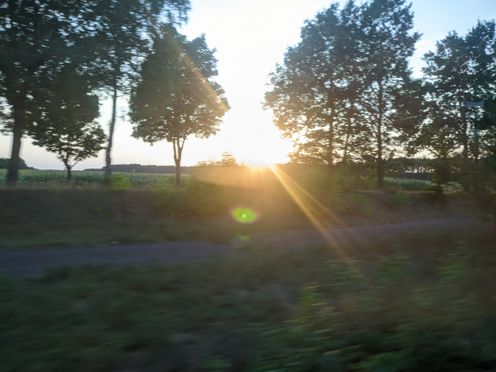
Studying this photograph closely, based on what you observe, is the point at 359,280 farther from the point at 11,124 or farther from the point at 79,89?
the point at 11,124

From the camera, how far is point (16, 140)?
20859mm

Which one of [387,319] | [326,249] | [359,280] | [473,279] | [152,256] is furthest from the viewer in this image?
[326,249]

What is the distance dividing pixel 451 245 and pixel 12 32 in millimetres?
15828

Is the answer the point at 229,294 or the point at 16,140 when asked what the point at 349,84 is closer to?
the point at 16,140

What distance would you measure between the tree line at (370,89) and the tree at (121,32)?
12.0m

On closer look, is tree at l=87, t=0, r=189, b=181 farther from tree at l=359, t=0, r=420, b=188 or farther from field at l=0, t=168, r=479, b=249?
tree at l=359, t=0, r=420, b=188

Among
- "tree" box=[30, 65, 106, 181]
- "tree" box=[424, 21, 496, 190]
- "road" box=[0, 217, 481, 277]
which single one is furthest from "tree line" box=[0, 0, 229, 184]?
"tree" box=[424, 21, 496, 190]

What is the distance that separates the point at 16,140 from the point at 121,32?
5952 millimetres

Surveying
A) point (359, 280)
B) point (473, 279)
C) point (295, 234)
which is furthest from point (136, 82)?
point (473, 279)

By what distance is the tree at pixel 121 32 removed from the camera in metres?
19.0

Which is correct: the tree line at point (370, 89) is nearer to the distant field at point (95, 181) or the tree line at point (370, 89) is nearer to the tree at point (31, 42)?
the distant field at point (95, 181)

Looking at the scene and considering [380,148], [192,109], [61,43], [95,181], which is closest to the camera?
[61,43]

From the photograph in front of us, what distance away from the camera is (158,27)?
21.0 meters

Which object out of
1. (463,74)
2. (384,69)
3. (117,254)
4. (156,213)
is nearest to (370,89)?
(384,69)
